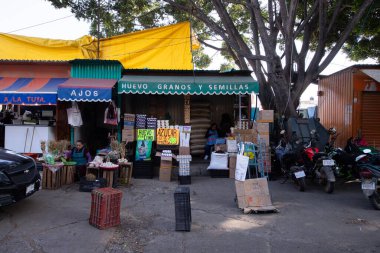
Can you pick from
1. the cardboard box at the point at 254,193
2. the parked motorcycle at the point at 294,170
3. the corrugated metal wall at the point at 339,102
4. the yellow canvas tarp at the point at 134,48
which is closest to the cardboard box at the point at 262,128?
the parked motorcycle at the point at 294,170

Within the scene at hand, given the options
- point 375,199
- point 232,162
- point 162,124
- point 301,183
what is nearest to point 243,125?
point 232,162

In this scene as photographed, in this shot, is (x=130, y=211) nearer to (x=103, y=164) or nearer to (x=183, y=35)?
(x=103, y=164)

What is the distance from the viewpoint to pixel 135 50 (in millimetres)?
14039

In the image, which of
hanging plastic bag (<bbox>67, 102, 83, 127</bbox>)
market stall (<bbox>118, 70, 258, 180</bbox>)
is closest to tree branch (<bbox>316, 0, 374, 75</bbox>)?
market stall (<bbox>118, 70, 258, 180</bbox>)

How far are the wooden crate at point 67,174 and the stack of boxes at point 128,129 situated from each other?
1.94 metres

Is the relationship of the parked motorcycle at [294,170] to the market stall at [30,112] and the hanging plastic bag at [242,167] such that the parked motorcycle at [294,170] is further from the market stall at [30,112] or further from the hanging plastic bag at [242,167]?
the market stall at [30,112]

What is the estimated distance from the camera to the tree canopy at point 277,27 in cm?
1157

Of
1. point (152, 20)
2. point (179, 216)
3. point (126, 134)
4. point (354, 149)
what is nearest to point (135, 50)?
point (152, 20)

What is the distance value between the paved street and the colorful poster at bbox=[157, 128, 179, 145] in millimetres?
2721

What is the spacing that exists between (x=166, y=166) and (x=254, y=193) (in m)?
3.80

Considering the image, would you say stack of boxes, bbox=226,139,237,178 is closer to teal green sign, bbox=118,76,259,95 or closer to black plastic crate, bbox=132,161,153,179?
teal green sign, bbox=118,76,259,95

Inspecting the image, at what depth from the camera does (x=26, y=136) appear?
11.1 meters

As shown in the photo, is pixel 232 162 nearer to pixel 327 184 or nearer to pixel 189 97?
pixel 189 97

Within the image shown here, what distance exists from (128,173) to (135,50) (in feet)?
20.0
